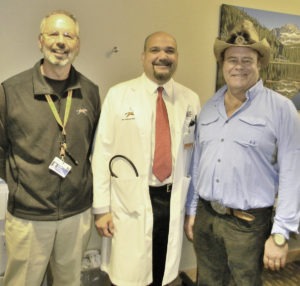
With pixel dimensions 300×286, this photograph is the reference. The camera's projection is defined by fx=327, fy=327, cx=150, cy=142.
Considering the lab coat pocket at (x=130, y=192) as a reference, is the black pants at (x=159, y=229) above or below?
below

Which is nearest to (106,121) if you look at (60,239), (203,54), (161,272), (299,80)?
(60,239)

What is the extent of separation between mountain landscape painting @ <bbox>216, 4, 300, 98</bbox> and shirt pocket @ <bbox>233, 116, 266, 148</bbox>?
1023mm

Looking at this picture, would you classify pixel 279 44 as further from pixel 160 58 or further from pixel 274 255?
pixel 274 255

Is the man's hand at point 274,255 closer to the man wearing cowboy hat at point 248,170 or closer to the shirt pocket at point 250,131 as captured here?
the man wearing cowboy hat at point 248,170

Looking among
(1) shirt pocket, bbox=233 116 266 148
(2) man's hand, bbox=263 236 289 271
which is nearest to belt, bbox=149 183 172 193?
(1) shirt pocket, bbox=233 116 266 148

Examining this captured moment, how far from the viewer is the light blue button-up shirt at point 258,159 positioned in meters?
1.46

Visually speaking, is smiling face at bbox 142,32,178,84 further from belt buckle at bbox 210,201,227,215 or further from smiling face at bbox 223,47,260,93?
belt buckle at bbox 210,201,227,215

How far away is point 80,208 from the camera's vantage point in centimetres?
160

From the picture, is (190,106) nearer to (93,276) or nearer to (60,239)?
(60,239)

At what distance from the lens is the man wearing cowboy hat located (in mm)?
1458

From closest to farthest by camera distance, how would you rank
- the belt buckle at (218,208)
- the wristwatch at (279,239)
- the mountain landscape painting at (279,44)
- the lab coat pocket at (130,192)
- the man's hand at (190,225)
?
the wristwatch at (279,239) → the belt buckle at (218,208) → the lab coat pocket at (130,192) → the man's hand at (190,225) → the mountain landscape painting at (279,44)

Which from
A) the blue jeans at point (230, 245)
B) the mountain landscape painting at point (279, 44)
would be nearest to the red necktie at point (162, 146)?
the blue jeans at point (230, 245)

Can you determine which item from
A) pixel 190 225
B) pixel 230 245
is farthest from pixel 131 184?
pixel 230 245

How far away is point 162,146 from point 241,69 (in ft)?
1.81
